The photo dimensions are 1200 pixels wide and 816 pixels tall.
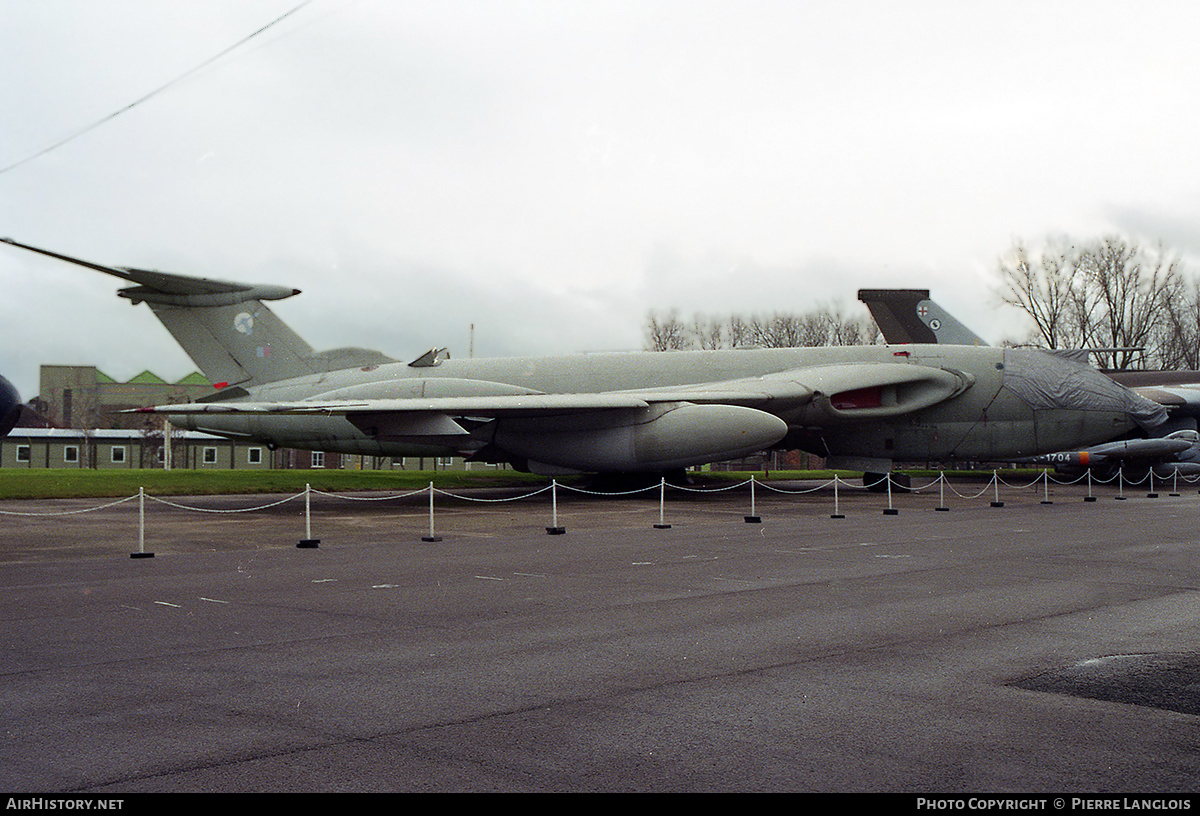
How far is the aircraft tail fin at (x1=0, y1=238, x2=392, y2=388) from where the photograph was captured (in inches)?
937

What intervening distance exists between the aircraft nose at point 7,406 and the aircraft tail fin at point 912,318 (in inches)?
1168

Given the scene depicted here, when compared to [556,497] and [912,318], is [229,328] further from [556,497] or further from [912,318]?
[912,318]

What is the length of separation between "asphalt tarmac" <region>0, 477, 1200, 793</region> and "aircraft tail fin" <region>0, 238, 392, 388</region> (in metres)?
12.3

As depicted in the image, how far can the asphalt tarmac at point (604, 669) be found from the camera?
3.94 m

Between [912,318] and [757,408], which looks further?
[912,318]

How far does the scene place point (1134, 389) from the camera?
33.2 meters

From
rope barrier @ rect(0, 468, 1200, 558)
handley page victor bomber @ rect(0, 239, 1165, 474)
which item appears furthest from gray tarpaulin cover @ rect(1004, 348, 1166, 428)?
rope barrier @ rect(0, 468, 1200, 558)

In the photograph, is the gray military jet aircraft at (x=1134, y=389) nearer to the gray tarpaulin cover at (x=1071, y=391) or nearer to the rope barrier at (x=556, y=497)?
the rope barrier at (x=556, y=497)

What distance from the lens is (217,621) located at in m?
7.48

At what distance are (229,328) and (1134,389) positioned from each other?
28.5 m

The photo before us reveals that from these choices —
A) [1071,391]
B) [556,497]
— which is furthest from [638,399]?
[1071,391]

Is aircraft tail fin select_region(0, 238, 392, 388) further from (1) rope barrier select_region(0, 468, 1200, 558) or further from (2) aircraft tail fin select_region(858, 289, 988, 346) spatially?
(2) aircraft tail fin select_region(858, 289, 988, 346)
